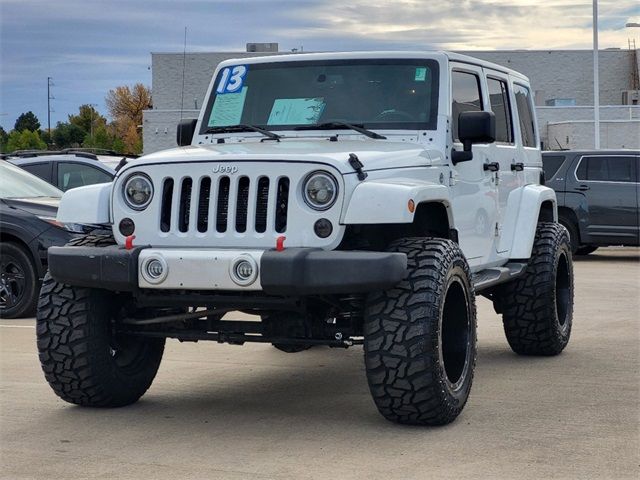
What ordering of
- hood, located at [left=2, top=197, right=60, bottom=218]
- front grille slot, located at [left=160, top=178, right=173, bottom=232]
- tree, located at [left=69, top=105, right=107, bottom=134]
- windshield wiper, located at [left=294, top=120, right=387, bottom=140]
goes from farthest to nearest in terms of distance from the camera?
tree, located at [left=69, top=105, right=107, bottom=134]
hood, located at [left=2, top=197, right=60, bottom=218]
windshield wiper, located at [left=294, top=120, right=387, bottom=140]
front grille slot, located at [left=160, top=178, right=173, bottom=232]

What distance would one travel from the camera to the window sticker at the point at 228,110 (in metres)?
8.02

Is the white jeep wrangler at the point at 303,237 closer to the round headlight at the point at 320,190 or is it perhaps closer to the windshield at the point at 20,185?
the round headlight at the point at 320,190

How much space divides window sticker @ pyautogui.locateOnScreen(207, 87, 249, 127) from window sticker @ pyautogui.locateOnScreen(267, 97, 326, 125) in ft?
0.90

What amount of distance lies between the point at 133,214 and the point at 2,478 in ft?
5.65

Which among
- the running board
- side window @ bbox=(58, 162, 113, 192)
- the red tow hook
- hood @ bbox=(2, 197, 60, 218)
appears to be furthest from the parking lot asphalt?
side window @ bbox=(58, 162, 113, 192)

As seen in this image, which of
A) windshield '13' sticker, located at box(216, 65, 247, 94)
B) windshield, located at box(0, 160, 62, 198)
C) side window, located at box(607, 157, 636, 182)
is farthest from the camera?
side window, located at box(607, 157, 636, 182)

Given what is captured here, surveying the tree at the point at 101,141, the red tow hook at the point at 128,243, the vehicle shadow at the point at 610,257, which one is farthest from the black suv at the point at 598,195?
the tree at the point at 101,141

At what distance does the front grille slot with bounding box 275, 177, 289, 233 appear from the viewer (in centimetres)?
626

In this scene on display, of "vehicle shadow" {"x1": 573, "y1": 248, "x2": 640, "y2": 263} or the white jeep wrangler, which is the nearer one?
the white jeep wrangler

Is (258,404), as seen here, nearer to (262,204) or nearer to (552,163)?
(262,204)

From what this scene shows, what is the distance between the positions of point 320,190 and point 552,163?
13.2m

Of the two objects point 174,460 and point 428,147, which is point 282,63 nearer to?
→ point 428,147

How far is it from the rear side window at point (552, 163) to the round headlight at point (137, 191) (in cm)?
1290

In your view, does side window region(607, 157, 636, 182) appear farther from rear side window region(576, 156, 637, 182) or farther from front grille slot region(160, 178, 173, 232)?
front grille slot region(160, 178, 173, 232)
